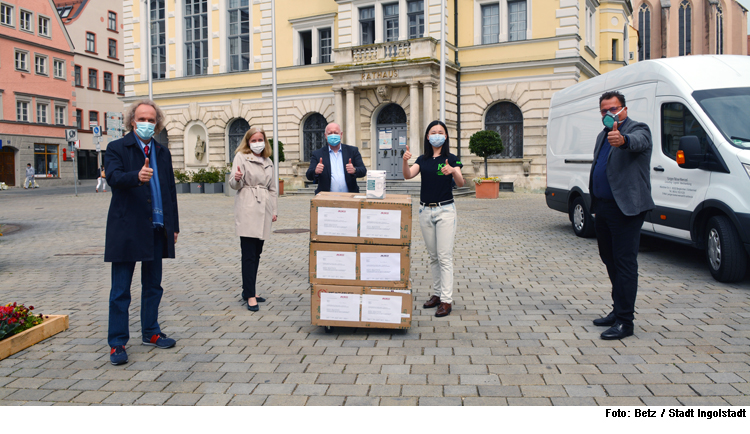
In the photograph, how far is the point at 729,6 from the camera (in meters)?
59.7

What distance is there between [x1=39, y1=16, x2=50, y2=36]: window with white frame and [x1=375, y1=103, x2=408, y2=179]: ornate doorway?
32220 millimetres

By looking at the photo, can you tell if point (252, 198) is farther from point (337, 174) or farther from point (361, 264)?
point (361, 264)

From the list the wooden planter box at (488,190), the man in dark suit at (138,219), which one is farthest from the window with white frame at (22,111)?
the man in dark suit at (138,219)

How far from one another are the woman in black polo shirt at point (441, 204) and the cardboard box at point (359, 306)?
0.81m

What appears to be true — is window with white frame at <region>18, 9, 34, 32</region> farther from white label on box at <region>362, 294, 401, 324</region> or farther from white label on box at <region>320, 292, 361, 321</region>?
white label on box at <region>362, 294, 401, 324</region>

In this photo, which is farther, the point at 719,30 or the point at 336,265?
the point at 719,30

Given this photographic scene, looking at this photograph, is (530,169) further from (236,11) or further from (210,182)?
(236,11)

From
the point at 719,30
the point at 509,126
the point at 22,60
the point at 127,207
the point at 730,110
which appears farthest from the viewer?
the point at 719,30

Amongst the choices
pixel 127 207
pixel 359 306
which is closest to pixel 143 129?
pixel 127 207

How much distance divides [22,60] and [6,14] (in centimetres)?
329

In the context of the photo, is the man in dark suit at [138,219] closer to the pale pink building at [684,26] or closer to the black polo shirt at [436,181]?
the black polo shirt at [436,181]

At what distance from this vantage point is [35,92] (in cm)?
4572

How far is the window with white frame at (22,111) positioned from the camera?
144ft

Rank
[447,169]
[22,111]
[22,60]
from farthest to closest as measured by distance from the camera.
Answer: [22,60] → [22,111] → [447,169]
